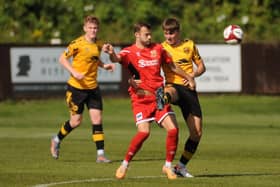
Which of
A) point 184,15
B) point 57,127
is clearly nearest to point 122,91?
point 57,127

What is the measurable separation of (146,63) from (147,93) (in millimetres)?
399

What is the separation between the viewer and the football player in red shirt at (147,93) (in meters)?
13.1

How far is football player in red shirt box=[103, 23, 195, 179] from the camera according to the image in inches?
514

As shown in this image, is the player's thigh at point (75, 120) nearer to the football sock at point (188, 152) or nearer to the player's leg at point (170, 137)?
the football sock at point (188, 152)

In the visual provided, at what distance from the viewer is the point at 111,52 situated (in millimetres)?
12641

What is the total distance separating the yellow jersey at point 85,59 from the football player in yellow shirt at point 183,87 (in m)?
2.77

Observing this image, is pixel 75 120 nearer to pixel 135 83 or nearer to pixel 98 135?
pixel 98 135

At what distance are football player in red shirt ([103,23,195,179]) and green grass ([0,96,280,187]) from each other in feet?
1.36

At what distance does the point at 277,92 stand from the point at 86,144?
14.2m

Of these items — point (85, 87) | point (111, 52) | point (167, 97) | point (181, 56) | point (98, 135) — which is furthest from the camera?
point (85, 87)

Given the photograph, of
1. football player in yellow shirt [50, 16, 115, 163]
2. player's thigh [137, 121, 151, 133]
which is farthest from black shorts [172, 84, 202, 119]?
football player in yellow shirt [50, 16, 115, 163]

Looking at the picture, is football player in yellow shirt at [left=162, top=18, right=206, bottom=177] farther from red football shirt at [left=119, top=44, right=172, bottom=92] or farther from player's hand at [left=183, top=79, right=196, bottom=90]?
red football shirt at [left=119, top=44, right=172, bottom=92]

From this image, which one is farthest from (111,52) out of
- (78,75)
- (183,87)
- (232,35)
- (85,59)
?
(232,35)

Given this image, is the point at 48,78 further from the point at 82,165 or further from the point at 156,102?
the point at 156,102
